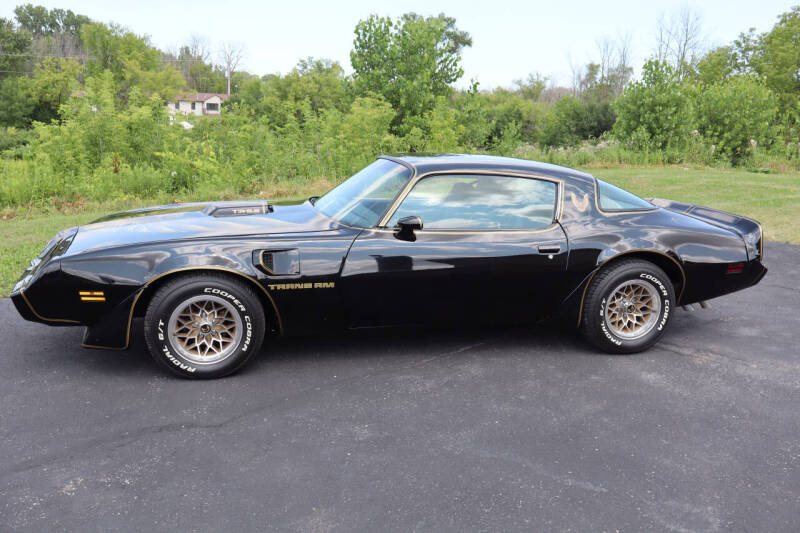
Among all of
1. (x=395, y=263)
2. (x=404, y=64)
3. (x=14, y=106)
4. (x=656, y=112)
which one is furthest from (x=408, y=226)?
(x=14, y=106)

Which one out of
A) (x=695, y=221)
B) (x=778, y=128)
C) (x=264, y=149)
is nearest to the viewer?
(x=695, y=221)

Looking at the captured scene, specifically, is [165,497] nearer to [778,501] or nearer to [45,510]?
[45,510]

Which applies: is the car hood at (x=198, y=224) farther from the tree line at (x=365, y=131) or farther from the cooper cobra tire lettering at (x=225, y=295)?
the tree line at (x=365, y=131)

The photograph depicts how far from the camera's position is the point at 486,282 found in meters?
4.39

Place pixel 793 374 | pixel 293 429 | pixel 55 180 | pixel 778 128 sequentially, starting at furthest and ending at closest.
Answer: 1. pixel 778 128
2. pixel 55 180
3. pixel 793 374
4. pixel 293 429

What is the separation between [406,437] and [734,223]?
3432 millimetres

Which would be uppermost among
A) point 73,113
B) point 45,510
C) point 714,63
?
point 714,63

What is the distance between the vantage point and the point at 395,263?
13.9ft

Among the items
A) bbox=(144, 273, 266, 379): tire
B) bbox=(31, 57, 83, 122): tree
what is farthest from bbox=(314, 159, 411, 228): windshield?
bbox=(31, 57, 83, 122): tree

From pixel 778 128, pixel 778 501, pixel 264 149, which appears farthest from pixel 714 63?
pixel 778 501

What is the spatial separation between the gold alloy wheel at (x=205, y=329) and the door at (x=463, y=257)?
2.44ft

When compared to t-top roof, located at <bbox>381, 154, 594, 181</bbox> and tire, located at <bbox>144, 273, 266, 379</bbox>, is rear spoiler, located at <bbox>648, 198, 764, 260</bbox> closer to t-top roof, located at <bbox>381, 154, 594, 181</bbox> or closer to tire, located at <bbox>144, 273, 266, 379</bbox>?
t-top roof, located at <bbox>381, 154, 594, 181</bbox>

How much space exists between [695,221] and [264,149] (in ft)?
33.6

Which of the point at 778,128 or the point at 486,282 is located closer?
the point at 486,282
